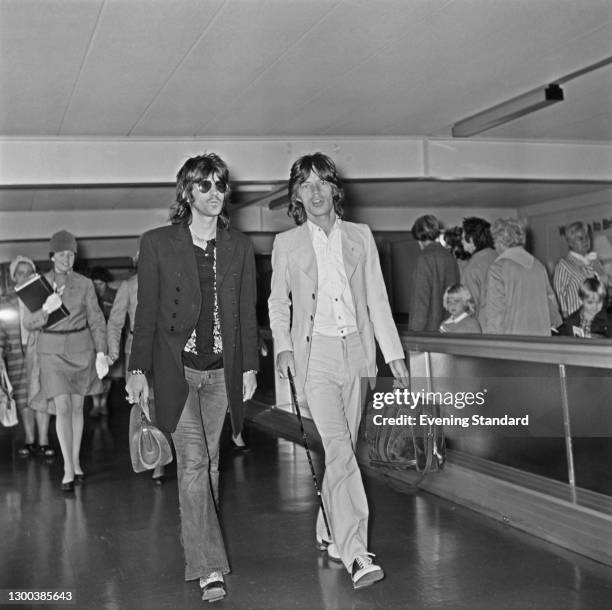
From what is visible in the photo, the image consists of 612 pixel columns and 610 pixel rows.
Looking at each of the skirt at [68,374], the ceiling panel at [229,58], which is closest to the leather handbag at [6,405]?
the skirt at [68,374]

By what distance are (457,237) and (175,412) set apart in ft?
14.4

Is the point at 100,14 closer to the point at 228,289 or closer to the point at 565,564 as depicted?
the point at 228,289

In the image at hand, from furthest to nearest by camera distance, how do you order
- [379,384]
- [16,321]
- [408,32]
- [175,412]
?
[16,321], [379,384], [408,32], [175,412]

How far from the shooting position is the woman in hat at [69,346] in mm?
6238

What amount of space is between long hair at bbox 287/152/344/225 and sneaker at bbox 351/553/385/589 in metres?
1.60

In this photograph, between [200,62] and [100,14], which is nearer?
[100,14]

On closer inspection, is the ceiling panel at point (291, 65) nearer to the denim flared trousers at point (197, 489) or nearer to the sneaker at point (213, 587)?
the denim flared trousers at point (197, 489)

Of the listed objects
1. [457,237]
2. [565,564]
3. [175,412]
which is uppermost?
[457,237]

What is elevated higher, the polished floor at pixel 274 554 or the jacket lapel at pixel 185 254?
the jacket lapel at pixel 185 254

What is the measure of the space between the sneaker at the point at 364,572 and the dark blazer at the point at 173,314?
32.6 inches

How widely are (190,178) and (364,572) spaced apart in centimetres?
184

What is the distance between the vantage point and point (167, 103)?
7.93 m

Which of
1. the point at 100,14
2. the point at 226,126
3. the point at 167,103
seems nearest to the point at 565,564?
the point at 100,14

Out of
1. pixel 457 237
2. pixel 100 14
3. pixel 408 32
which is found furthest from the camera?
pixel 457 237
